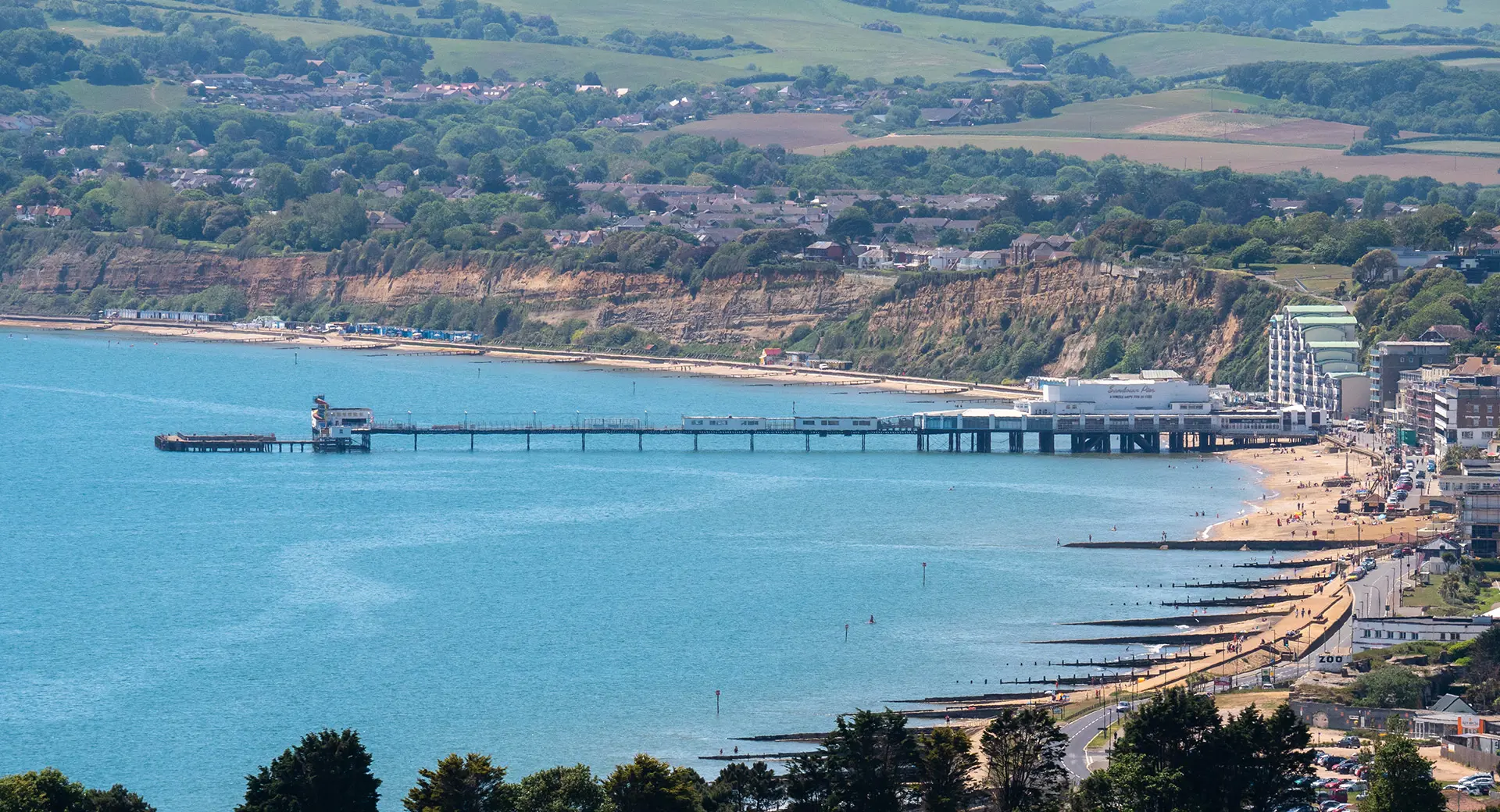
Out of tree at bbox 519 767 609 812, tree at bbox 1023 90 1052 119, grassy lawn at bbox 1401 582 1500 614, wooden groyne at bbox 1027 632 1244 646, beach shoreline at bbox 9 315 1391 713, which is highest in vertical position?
tree at bbox 1023 90 1052 119

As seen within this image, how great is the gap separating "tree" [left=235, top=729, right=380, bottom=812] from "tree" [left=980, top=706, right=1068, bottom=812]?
8.93 m

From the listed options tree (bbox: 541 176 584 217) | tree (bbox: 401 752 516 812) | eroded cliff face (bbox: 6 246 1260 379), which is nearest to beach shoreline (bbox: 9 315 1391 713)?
eroded cliff face (bbox: 6 246 1260 379)

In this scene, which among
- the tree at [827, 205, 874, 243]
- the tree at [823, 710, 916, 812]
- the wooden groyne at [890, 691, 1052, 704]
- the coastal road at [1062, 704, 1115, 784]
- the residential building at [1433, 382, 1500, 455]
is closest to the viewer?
the tree at [823, 710, 916, 812]

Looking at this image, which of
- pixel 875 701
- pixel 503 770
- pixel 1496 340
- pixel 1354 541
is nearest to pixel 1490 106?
pixel 1496 340

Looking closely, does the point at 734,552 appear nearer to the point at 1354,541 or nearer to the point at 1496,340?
the point at 1354,541

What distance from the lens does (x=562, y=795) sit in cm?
3422

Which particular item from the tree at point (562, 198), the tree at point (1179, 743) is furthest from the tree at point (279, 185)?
the tree at point (1179, 743)

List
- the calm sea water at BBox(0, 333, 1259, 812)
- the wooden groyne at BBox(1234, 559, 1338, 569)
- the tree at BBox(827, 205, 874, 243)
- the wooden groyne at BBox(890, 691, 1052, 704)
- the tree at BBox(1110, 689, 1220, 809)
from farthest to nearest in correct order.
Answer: the tree at BBox(827, 205, 874, 243)
the wooden groyne at BBox(1234, 559, 1338, 569)
the calm sea water at BBox(0, 333, 1259, 812)
the wooden groyne at BBox(890, 691, 1052, 704)
the tree at BBox(1110, 689, 1220, 809)

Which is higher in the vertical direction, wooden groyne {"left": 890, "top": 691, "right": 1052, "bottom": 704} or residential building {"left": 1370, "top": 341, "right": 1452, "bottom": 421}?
residential building {"left": 1370, "top": 341, "right": 1452, "bottom": 421}

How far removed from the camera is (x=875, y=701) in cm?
4616

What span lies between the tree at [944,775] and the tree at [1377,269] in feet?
223

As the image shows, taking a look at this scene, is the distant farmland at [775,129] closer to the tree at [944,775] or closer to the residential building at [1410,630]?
the residential building at [1410,630]

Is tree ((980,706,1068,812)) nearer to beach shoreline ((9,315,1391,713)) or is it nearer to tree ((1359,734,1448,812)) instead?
tree ((1359,734,1448,812))

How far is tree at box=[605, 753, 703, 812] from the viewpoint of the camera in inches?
1332
